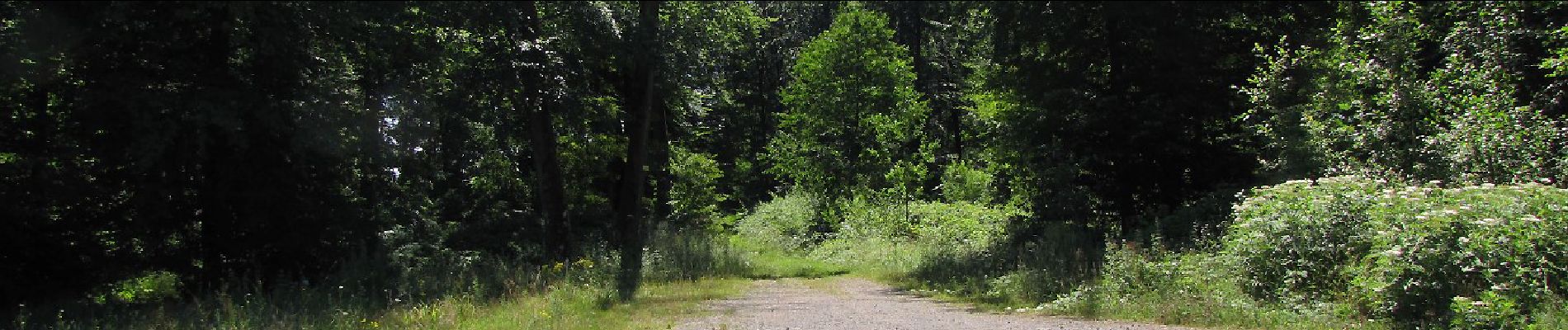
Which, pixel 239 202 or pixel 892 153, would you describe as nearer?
pixel 239 202

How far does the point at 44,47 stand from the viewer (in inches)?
488

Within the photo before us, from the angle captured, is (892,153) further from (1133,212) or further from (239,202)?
(239,202)

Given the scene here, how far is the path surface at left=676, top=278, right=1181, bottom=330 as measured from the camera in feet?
33.3

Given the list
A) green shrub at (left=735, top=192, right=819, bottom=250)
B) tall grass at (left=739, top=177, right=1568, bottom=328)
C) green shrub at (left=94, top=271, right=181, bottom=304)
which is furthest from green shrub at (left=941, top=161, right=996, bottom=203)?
green shrub at (left=94, top=271, right=181, bottom=304)

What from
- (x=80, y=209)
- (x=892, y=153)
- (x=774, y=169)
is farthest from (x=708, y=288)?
(x=774, y=169)

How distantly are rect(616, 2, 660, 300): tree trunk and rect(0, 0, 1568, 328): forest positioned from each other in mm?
103

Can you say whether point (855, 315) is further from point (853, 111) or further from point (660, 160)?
point (853, 111)

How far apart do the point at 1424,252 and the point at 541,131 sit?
1502cm

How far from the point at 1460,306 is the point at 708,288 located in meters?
11.4

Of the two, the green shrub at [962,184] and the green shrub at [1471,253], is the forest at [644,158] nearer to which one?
the green shrub at [1471,253]

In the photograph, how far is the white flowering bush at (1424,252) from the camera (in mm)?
8070

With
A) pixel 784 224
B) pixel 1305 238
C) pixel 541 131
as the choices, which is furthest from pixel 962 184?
pixel 1305 238

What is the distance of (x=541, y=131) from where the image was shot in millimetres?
19266

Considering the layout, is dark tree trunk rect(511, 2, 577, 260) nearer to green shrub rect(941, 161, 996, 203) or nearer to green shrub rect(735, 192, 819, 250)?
green shrub rect(735, 192, 819, 250)
